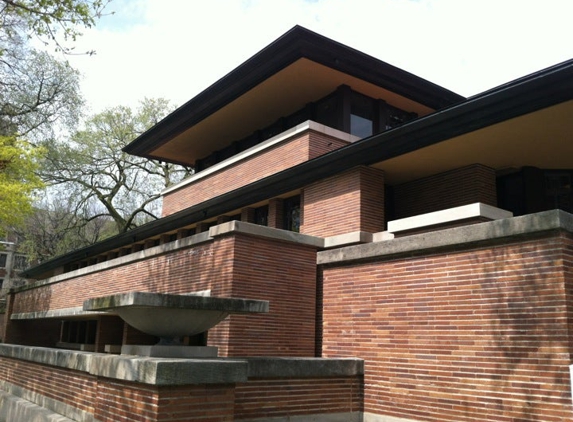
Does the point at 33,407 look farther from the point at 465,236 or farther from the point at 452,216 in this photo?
the point at 452,216

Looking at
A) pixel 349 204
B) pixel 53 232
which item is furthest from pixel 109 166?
pixel 349 204

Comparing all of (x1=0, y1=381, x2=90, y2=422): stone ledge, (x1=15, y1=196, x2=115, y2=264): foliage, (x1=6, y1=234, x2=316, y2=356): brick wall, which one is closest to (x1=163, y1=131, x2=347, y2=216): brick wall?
(x1=6, y1=234, x2=316, y2=356): brick wall

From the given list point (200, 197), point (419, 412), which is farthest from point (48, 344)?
point (419, 412)

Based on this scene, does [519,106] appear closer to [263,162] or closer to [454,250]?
[454,250]

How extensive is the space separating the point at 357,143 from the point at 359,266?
3.47 m

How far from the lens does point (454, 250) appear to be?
24.9ft

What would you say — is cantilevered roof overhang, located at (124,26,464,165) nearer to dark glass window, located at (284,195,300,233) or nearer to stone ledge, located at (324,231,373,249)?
dark glass window, located at (284,195,300,233)

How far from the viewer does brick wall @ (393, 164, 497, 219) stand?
12.2 m

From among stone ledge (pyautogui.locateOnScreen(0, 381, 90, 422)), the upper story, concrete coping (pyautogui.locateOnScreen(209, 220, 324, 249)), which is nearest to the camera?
stone ledge (pyautogui.locateOnScreen(0, 381, 90, 422))

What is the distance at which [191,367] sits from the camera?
5.69 meters

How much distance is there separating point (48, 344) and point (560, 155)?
23154mm

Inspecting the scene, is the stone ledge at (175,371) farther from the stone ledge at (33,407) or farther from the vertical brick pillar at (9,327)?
the vertical brick pillar at (9,327)

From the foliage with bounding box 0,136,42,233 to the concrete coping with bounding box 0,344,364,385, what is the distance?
30.9ft

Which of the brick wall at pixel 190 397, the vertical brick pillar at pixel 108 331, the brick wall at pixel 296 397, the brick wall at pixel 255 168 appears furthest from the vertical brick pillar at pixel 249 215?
the brick wall at pixel 296 397
